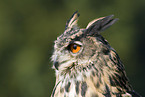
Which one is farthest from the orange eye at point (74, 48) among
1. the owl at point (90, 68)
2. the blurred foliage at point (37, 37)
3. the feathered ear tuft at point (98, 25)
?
the blurred foliage at point (37, 37)

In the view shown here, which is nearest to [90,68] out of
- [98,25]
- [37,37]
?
[98,25]

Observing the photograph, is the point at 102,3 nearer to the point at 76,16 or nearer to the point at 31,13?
the point at 31,13

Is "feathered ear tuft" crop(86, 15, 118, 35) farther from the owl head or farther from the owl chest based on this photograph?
the owl chest

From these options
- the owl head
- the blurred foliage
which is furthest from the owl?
the blurred foliage

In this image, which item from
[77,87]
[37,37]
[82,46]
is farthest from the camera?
[37,37]

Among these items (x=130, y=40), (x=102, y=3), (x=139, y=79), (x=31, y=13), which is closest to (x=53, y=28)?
(x=31, y=13)

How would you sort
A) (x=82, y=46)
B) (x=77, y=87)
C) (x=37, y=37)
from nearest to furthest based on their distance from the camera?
(x=77, y=87), (x=82, y=46), (x=37, y=37)

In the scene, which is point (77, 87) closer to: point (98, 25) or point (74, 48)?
point (74, 48)
